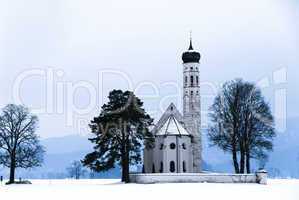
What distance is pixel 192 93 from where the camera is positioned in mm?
59406

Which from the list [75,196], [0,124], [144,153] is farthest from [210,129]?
[75,196]

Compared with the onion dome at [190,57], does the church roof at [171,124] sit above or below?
below

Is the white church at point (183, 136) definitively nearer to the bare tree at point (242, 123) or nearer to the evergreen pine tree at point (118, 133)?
the evergreen pine tree at point (118, 133)

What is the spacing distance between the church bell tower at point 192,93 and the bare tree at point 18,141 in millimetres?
16306

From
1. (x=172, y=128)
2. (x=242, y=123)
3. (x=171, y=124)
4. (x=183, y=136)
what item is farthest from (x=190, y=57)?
(x=242, y=123)

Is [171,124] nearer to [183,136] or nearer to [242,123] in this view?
[183,136]

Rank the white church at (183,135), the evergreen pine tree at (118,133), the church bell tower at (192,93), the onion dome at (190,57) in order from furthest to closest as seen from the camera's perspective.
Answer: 1. the onion dome at (190,57)
2. the church bell tower at (192,93)
3. the white church at (183,135)
4. the evergreen pine tree at (118,133)

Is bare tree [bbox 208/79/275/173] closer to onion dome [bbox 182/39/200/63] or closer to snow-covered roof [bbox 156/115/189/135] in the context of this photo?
snow-covered roof [bbox 156/115/189/135]

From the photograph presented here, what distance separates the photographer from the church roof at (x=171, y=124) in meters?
54.7

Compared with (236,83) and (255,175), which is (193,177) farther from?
(236,83)

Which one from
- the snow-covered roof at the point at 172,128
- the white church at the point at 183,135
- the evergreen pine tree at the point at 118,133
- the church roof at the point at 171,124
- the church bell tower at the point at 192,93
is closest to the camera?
the evergreen pine tree at the point at 118,133

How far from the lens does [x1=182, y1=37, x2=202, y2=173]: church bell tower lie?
190ft

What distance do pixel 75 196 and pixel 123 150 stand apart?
15923 millimetres

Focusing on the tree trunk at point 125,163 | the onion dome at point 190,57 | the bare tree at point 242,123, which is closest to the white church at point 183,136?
the onion dome at point 190,57
